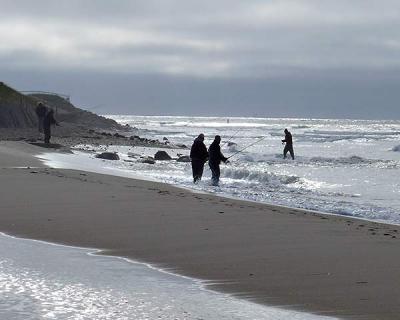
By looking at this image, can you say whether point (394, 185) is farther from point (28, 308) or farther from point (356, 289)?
point (28, 308)

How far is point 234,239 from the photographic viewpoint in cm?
934

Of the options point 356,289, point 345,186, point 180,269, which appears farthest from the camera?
point 345,186

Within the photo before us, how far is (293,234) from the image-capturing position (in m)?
9.75

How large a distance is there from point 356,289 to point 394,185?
1525cm

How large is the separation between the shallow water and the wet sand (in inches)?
10.7

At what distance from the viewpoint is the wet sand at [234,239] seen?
668 cm

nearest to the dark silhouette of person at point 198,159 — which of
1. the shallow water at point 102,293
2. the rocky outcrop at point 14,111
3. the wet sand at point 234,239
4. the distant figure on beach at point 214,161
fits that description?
the distant figure on beach at point 214,161

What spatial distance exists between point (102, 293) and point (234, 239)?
10.1ft

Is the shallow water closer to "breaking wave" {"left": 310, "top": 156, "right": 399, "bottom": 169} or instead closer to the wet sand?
the wet sand

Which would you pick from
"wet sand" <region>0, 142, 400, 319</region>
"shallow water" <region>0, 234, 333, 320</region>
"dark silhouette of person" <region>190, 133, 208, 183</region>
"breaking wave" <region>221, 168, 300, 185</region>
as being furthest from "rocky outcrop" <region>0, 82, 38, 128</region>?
"shallow water" <region>0, 234, 333, 320</region>

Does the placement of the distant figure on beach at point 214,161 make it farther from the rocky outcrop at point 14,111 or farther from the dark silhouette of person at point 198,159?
the rocky outcrop at point 14,111

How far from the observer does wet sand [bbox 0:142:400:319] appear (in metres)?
6.68

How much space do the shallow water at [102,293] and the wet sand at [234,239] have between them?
271mm

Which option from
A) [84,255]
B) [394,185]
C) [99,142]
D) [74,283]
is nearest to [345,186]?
[394,185]
